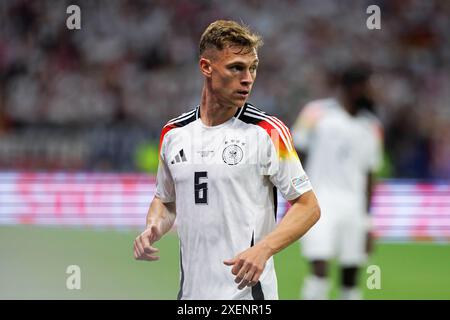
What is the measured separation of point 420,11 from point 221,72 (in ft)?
44.6

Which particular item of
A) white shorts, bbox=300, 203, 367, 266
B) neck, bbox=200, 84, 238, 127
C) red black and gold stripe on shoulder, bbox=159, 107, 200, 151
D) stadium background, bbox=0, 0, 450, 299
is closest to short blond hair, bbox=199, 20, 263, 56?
neck, bbox=200, 84, 238, 127

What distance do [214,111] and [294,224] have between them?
688 millimetres

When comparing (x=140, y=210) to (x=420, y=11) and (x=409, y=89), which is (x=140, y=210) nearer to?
(x=409, y=89)

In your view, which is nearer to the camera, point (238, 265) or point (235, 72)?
point (238, 265)

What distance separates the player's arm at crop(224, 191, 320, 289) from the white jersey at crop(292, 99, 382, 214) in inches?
140

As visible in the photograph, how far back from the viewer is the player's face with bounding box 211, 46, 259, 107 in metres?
3.92

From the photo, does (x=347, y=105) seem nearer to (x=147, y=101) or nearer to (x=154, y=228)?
(x=154, y=228)

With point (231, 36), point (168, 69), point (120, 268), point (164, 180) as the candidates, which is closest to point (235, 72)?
point (231, 36)

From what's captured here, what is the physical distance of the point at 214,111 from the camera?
13.4 ft

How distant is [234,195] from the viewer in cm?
394

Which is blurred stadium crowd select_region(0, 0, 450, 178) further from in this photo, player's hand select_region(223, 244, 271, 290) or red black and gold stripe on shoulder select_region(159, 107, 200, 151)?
player's hand select_region(223, 244, 271, 290)

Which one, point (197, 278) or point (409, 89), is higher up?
point (409, 89)

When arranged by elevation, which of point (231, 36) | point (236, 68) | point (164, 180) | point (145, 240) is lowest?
point (145, 240)
